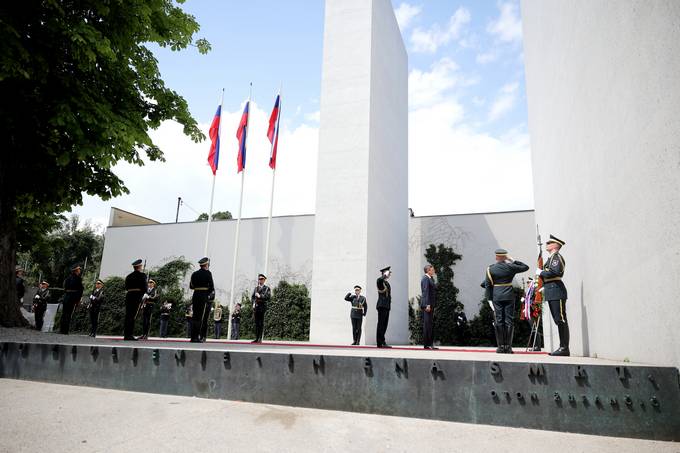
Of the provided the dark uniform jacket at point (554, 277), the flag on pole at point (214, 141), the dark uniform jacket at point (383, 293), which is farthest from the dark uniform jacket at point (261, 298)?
the flag on pole at point (214, 141)

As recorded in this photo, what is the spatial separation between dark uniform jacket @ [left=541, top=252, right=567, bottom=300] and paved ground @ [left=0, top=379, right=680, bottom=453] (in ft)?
11.4

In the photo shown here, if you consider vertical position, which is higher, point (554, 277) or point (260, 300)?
point (554, 277)

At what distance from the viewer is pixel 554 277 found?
21.3 feet

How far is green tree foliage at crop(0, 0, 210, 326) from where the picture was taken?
24.9 feet

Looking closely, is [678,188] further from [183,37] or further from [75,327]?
[75,327]

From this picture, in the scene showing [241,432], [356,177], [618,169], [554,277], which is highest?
[356,177]

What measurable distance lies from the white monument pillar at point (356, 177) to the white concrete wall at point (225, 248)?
5.56 m

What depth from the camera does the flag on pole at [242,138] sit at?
737 inches

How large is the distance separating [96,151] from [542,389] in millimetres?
8654

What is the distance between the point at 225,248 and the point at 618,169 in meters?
21.2

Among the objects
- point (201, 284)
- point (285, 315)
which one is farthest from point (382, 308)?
point (285, 315)

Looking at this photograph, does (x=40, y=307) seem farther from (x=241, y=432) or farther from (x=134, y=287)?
(x=241, y=432)

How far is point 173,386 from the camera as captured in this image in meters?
4.88

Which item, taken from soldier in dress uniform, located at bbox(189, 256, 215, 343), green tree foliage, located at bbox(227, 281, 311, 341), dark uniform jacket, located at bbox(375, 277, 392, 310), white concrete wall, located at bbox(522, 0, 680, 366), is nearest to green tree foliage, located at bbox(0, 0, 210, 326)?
soldier in dress uniform, located at bbox(189, 256, 215, 343)
